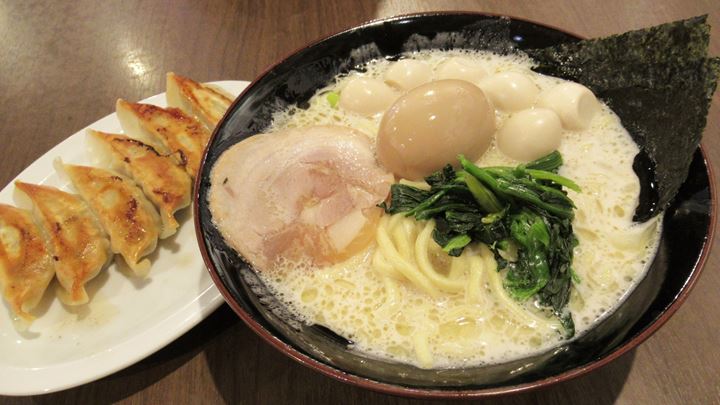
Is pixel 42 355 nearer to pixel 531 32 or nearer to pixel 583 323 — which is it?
pixel 583 323

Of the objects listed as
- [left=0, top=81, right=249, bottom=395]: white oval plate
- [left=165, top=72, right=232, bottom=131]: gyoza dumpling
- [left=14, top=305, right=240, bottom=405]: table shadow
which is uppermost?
[left=165, top=72, right=232, bottom=131]: gyoza dumpling

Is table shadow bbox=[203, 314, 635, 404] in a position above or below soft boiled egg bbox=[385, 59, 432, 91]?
below

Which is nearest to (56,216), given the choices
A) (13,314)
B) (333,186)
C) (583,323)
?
(13,314)

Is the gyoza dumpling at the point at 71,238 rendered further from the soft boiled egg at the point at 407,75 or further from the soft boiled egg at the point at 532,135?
the soft boiled egg at the point at 532,135

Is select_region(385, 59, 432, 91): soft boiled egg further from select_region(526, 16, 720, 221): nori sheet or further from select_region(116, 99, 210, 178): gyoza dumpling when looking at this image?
select_region(116, 99, 210, 178): gyoza dumpling

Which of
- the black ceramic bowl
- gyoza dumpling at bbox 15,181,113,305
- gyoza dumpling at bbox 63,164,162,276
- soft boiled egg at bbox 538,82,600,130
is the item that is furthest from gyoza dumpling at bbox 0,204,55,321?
soft boiled egg at bbox 538,82,600,130
